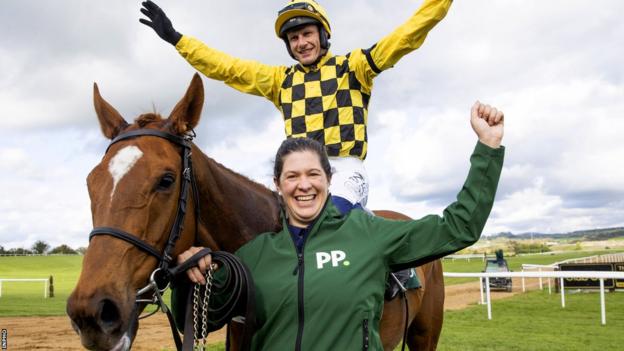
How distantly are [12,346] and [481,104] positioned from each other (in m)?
9.30

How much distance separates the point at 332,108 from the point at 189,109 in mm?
1139

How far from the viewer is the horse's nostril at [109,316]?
192 centimetres

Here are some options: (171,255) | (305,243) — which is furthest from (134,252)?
(305,243)

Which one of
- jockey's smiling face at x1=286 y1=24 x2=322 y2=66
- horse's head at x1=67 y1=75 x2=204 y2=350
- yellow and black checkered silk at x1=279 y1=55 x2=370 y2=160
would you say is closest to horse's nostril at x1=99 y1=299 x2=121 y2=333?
horse's head at x1=67 y1=75 x2=204 y2=350

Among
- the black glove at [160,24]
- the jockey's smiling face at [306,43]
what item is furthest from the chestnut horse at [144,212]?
the black glove at [160,24]

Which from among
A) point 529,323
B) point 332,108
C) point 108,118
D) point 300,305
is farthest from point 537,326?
point 108,118

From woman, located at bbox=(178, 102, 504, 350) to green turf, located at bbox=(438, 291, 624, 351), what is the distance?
6.58 meters

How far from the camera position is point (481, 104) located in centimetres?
219

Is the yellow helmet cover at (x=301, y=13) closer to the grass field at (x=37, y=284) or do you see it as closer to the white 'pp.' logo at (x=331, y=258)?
the white 'pp.' logo at (x=331, y=258)

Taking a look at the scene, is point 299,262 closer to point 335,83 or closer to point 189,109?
point 189,109

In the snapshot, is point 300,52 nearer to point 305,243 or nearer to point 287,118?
point 287,118

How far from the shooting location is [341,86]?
11.6 feet

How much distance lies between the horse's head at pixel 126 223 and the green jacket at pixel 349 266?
1.72 ft

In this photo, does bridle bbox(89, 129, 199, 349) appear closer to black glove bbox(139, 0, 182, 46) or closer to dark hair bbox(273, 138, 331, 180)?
dark hair bbox(273, 138, 331, 180)
